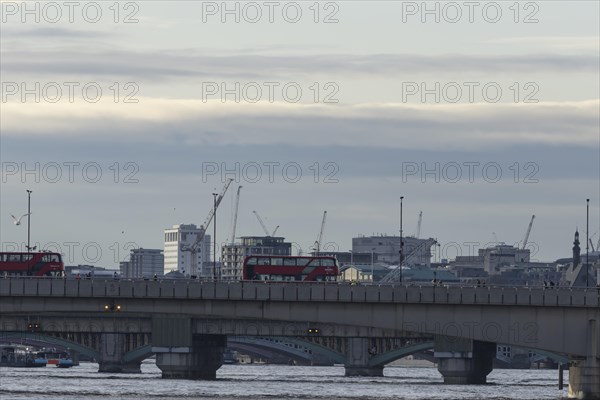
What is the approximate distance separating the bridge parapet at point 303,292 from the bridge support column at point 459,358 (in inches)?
1142

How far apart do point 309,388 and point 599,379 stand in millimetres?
40279

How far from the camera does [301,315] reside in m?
158

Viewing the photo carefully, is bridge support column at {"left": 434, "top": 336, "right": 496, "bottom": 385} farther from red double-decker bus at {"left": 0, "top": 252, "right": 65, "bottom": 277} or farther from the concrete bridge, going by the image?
red double-decker bus at {"left": 0, "top": 252, "right": 65, "bottom": 277}

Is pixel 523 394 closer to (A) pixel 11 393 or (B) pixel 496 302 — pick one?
(B) pixel 496 302

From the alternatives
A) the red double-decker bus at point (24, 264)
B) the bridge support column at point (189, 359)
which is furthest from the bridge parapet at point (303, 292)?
the red double-decker bus at point (24, 264)

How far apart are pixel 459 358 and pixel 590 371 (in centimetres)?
4002

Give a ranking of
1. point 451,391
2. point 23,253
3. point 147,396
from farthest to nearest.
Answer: point 23,253 < point 451,391 < point 147,396

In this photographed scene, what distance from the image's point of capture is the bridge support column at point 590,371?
496ft

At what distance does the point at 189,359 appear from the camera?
18250 cm

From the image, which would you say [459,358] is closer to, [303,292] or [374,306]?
[374,306]

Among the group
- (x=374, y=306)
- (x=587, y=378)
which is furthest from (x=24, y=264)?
(x=587, y=378)

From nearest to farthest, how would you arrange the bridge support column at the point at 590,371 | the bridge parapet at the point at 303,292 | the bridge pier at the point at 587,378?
the bridge pier at the point at 587,378, the bridge support column at the point at 590,371, the bridge parapet at the point at 303,292

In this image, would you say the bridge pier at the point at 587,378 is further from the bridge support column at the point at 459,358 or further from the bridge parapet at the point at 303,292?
the bridge support column at the point at 459,358

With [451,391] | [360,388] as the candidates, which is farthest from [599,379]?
[360,388]
